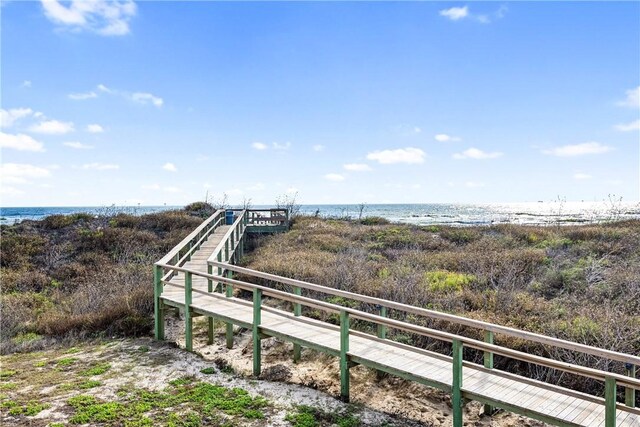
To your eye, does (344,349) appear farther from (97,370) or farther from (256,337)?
(97,370)

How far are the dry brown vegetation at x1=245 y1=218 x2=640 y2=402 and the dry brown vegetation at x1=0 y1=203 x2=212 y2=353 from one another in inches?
149

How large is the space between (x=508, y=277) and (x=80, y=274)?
12.9 meters

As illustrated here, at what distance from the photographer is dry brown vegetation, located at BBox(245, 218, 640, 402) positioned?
7056 millimetres

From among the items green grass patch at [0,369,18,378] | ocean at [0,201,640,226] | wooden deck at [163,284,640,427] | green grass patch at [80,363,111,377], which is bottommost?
green grass patch at [0,369,18,378]

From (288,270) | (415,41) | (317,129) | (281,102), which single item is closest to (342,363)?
(288,270)

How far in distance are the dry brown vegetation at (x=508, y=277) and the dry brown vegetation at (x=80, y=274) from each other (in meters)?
3.78

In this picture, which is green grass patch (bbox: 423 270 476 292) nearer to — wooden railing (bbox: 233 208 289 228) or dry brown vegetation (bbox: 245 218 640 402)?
dry brown vegetation (bbox: 245 218 640 402)

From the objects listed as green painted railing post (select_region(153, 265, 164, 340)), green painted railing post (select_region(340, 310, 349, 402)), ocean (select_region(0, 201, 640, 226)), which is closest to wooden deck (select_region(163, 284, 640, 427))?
green painted railing post (select_region(340, 310, 349, 402))

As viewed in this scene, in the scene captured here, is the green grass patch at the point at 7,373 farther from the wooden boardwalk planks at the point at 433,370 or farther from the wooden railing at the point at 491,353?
the wooden railing at the point at 491,353

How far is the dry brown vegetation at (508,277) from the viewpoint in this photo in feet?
23.1

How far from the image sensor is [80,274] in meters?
13.7

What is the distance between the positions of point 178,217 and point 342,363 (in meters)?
17.0

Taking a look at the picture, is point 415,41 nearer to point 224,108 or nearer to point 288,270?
point 288,270

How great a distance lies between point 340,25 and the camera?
50.0 feet
